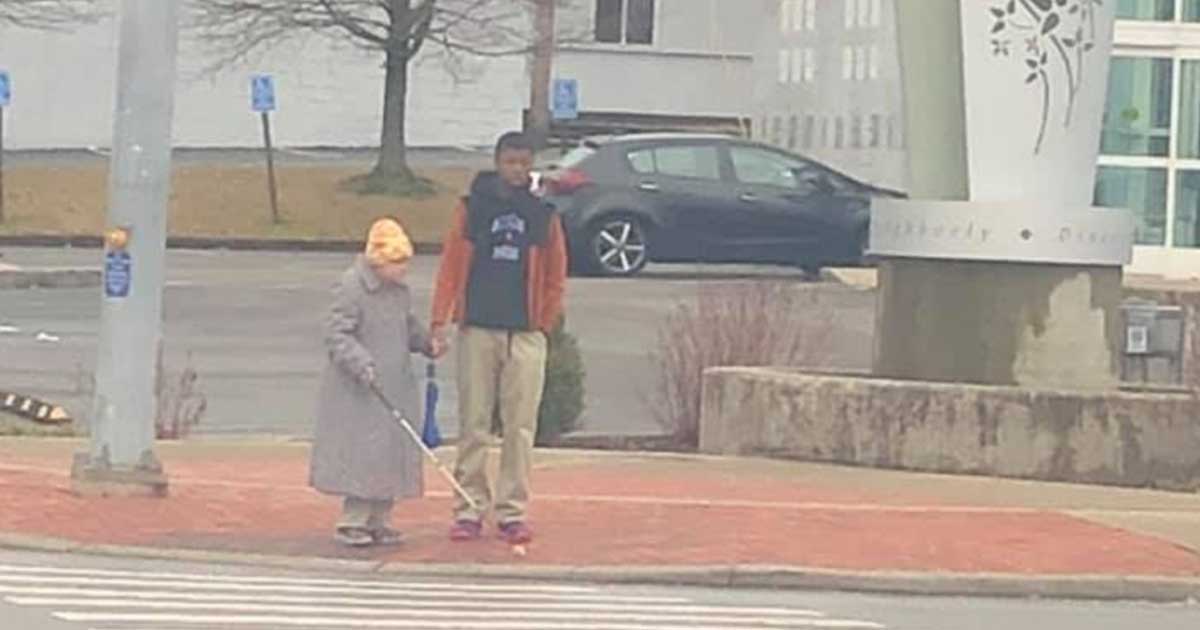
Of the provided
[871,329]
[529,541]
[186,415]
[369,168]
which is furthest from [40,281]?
[529,541]

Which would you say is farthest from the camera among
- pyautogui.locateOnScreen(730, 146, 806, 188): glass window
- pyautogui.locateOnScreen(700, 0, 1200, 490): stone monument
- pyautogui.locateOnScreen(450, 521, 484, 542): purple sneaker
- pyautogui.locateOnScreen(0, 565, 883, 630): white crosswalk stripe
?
pyautogui.locateOnScreen(730, 146, 806, 188): glass window

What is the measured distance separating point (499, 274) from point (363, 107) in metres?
37.0

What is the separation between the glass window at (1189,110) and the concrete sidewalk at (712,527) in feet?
62.7

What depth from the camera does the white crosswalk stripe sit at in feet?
37.0

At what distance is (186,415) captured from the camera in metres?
19.2

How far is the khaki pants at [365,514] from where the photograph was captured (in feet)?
43.8

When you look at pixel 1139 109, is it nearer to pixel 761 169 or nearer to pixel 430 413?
pixel 761 169

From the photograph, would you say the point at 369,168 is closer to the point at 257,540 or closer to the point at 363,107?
the point at 363,107

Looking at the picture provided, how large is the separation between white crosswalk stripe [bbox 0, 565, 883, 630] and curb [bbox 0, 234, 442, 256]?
25.8 metres

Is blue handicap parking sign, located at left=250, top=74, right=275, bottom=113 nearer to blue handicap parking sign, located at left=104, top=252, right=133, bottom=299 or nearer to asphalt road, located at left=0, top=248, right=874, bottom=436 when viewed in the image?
asphalt road, located at left=0, top=248, right=874, bottom=436

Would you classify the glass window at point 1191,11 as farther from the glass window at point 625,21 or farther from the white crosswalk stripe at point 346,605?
the white crosswalk stripe at point 346,605

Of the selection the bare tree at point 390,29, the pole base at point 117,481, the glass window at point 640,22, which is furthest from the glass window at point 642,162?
the glass window at point 640,22

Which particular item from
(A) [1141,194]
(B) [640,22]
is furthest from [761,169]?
(B) [640,22]

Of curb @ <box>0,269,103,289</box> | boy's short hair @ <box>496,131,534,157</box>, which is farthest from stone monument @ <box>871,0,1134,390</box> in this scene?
curb @ <box>0,269,103,289</box>
